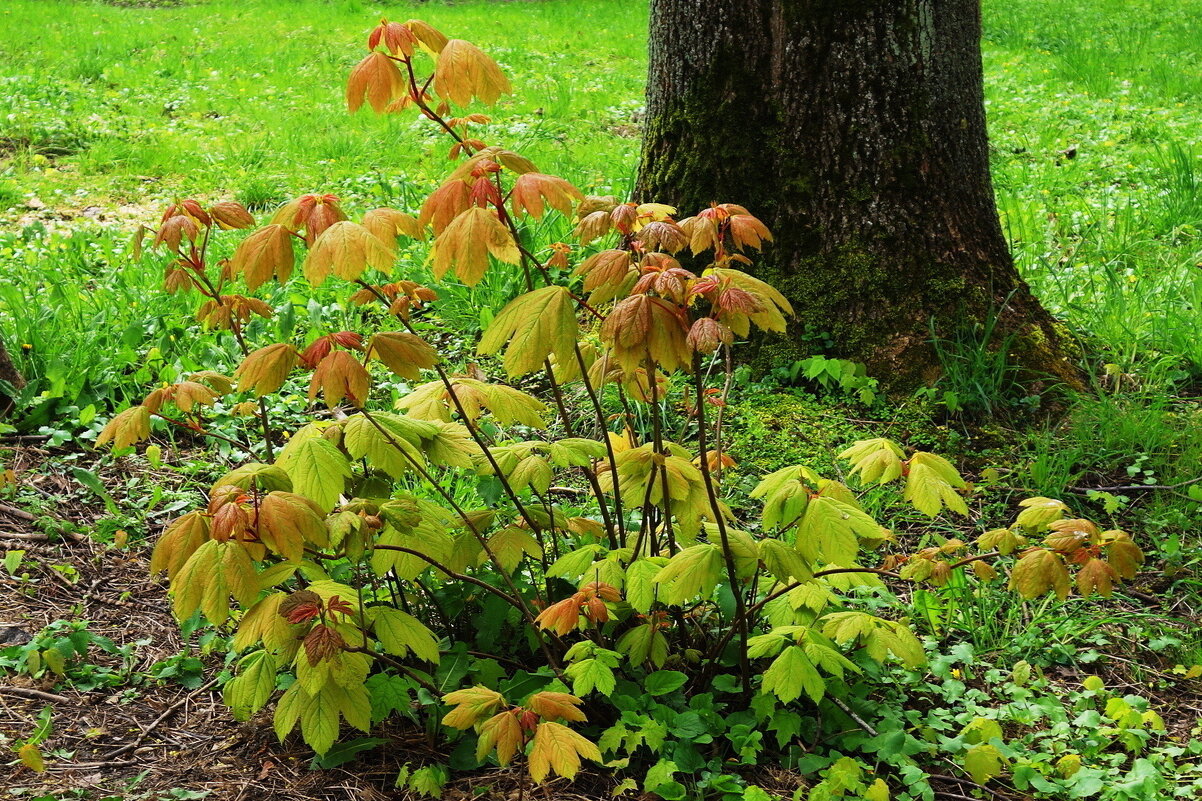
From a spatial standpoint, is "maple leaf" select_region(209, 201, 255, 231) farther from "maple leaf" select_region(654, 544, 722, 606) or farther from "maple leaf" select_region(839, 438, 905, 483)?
"maple leaf" select_region(839, 438, 905, 483)

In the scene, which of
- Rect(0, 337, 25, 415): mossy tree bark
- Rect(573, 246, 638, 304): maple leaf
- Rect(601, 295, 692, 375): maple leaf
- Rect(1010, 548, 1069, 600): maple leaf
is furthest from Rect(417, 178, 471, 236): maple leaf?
Result: Rect(0, 337, 25, 415): mossy tree bark

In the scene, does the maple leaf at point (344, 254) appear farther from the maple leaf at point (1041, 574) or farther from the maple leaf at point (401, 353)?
the maple leaf at point (1041, 574)

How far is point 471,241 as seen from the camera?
1.71 metres

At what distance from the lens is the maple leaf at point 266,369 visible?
5.98ft

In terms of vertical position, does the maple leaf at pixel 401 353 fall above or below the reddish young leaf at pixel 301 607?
above

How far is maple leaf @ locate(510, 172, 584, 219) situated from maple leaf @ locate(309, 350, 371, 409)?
0.40m

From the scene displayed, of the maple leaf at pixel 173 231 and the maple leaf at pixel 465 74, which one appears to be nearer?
the maple leaf at pixel 465 74

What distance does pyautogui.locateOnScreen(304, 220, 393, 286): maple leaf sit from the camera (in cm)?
163

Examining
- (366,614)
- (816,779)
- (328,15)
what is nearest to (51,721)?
(366,614)

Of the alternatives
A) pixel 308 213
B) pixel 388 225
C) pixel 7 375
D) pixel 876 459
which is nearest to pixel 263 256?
pixel 308 213

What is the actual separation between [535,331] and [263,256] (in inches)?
20.0

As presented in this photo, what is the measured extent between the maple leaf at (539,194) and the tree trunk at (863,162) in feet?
6.89

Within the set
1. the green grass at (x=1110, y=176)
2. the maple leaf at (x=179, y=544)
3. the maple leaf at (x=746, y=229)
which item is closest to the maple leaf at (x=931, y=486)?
the maple leaf at (x=746, y=229)

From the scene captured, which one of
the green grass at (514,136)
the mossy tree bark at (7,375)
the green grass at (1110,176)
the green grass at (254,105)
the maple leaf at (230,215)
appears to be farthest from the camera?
the green grass at (254,105)
